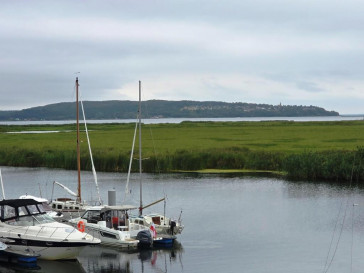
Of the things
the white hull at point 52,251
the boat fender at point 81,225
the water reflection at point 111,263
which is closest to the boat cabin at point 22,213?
the white hull at point 52,251

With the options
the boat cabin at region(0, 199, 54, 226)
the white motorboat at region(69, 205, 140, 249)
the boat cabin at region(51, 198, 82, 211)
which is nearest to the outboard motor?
the white motorboat at region(69, 205, 140, 249)

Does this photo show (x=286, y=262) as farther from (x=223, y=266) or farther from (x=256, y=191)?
(x=256, y=191)

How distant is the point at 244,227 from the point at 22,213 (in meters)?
15.2

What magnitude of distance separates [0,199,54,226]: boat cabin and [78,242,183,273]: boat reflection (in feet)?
10.9

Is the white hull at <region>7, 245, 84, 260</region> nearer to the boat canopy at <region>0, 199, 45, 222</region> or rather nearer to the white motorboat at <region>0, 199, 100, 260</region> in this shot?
the white motorboat at <region>0, 199, 100, 260</region>

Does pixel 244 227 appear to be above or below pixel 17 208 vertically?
below

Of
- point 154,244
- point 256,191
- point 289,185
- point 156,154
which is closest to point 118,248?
point 154,244

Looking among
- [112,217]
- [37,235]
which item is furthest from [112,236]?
[37,235]

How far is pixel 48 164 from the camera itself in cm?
8575

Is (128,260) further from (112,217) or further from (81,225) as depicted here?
(112,217)

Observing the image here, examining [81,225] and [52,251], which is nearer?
[52,251]

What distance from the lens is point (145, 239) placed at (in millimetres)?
38500

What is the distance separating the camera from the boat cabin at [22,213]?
3714cm

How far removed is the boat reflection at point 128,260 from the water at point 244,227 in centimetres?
5
